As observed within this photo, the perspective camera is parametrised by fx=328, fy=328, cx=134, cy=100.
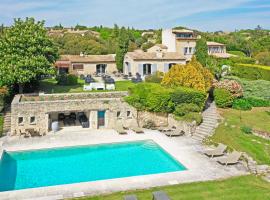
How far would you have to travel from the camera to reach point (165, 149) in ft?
88.3

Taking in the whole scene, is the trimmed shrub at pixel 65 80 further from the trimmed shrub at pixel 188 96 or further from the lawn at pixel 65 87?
the trimmed shrub at pixel 188 96

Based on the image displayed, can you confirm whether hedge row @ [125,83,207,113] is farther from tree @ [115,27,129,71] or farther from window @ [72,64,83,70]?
window @ [72,64,83,70]

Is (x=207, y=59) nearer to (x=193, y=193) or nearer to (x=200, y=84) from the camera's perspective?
(x=200, y=84)

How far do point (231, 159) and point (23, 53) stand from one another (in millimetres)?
24020

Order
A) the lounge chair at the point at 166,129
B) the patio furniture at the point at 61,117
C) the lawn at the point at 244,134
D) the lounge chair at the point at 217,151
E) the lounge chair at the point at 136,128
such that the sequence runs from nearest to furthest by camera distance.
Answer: the lounge chair at the point at 217,151, the lawn at the point at 244,134, the lounge chair at the point at 166,129, the lounge chair at the point at 136,128, the patio furniture at the point at 61,117

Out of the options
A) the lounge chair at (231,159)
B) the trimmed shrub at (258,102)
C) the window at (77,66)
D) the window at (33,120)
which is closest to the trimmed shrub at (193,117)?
the lounge chair at (231,159)

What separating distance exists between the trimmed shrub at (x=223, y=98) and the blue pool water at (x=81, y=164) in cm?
1158

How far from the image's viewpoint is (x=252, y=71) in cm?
4625

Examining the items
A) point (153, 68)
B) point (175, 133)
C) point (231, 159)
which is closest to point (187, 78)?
point (175, 133)

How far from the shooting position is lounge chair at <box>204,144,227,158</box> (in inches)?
977

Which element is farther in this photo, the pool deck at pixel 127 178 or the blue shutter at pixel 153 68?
the blue shutter at pixel 153 68

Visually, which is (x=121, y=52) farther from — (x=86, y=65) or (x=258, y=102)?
(x=258, y=102)

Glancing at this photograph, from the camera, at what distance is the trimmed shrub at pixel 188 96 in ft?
109

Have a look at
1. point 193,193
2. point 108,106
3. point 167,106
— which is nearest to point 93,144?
point 108,106
